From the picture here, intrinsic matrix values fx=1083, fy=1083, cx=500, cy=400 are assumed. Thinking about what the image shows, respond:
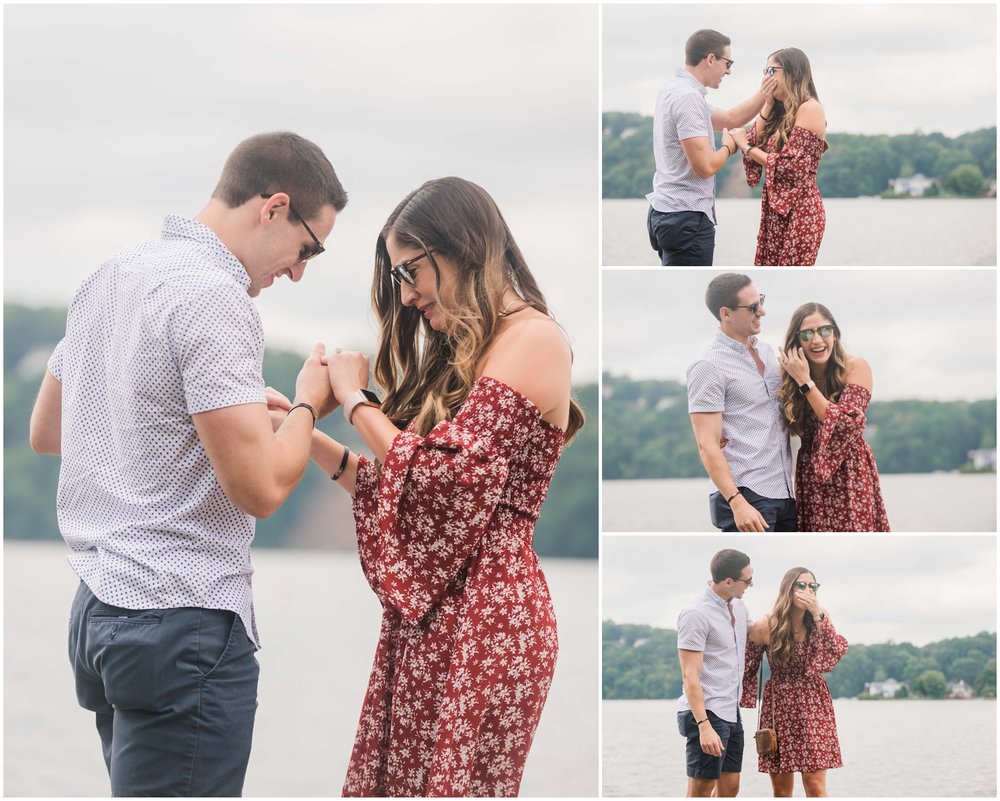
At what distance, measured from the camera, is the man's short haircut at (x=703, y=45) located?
3.88 m

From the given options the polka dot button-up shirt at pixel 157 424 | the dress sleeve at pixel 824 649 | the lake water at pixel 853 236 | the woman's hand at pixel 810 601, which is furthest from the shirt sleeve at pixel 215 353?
the dress sleeve at pixel 824 649

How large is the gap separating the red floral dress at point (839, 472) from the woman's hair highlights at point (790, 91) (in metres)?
0.97

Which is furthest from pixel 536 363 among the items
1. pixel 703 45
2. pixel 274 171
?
pixel 703 45

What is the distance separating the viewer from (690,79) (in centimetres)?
390

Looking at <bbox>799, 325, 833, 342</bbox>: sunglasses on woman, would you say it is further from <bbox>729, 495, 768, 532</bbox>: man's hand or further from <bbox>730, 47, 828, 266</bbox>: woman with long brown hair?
<bbox>729, 495, 768, 532</bbox>: man's hand

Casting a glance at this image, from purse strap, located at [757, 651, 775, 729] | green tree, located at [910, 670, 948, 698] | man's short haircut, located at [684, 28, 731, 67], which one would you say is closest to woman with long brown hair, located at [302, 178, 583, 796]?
man's short haircut, located at [684, 28, 731, 67]

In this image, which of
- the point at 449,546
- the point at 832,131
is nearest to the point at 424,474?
the point at 449,546

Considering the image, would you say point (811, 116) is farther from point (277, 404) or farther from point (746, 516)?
point (277, 404)

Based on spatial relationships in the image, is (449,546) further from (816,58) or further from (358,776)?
(816,58)

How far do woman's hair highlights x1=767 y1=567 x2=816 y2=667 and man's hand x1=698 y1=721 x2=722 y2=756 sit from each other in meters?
0.37

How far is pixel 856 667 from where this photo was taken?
4.64m

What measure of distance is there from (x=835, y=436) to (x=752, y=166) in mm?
1021

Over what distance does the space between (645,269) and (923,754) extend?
2.54 meters

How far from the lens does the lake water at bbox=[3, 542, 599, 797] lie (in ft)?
27.0
